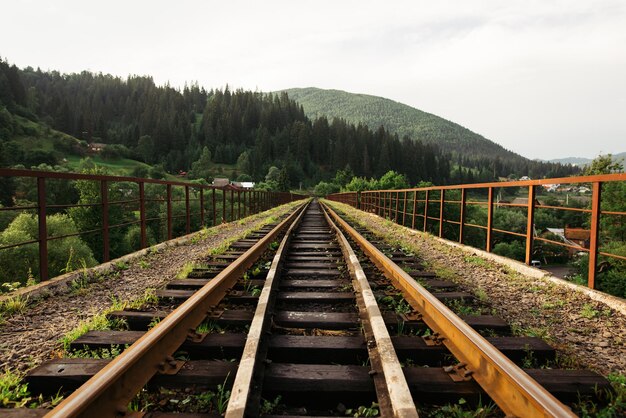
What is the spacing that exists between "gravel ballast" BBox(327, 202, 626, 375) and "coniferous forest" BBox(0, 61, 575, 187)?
117 meters

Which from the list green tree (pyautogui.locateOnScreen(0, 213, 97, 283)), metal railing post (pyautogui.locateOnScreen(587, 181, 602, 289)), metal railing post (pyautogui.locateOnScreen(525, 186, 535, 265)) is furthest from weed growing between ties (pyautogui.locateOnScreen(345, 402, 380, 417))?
green tree (pyautogui.locateOnScreen(0, 213, 97, 283))

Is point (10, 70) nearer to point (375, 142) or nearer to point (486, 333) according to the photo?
point (375, 142)

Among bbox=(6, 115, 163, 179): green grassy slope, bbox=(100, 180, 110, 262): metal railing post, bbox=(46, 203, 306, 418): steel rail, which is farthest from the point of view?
bbox=(6, 115, 163, 179): green grassy slope

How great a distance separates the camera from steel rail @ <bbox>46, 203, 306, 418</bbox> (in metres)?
1.56

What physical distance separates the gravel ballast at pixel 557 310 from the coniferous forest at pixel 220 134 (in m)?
117

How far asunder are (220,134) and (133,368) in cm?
16076

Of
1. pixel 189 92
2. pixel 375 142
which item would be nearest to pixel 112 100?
pixel 189 92

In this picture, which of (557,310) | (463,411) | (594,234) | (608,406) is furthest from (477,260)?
Answer: (463,411)

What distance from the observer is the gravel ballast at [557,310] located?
9.30ft

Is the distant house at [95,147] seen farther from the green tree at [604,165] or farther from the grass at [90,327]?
the grass at [90,327]

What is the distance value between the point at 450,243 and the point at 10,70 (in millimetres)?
161643

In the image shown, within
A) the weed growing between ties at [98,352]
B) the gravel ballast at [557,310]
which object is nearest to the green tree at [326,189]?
the gravel ballast at [557,310]

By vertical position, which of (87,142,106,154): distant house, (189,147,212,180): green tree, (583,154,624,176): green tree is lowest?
(583,154,624,176): green tree

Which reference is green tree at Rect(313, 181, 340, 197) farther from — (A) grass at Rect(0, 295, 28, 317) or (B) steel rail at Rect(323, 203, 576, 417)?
(B) steel rail at Rect(323, 203, 576, 417)
